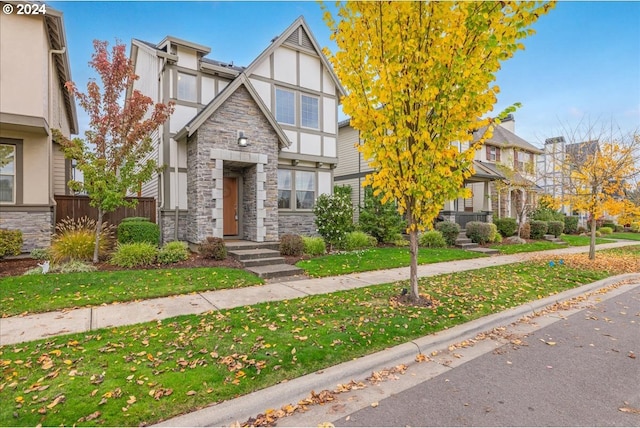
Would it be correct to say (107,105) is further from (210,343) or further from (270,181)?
(210,343)

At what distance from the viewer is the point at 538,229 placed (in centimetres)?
1877

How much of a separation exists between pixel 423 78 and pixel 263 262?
6299mm

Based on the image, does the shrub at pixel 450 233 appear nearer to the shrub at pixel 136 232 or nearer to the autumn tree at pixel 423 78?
the autumn tree at pixel 423 78

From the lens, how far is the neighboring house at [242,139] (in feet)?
34.1

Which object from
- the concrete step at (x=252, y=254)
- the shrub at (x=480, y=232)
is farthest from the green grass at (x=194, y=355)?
the shrub at (x=480, y=232)

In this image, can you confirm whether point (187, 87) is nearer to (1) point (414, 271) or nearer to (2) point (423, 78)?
(2) point (423, 78)

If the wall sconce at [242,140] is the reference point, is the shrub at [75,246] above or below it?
below

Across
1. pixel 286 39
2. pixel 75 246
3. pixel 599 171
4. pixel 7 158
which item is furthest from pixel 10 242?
pixel 599 171

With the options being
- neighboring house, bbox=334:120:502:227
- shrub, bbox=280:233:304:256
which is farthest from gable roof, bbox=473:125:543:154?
shrub, bbox=280:233:304:256

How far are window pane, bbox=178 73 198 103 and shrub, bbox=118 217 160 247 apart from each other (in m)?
4.60

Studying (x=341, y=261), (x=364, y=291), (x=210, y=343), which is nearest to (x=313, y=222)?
(x=341, y=261)

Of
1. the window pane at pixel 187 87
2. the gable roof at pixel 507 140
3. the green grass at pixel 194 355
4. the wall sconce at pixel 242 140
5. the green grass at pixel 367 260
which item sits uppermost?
the gable roof at pixel 507 140

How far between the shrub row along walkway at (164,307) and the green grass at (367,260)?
53 cm

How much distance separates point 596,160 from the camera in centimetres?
1109
